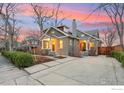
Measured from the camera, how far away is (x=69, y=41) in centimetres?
261

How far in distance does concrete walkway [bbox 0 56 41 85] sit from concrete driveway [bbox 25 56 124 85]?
0.21 feet

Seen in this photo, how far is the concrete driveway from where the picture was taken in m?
2.37

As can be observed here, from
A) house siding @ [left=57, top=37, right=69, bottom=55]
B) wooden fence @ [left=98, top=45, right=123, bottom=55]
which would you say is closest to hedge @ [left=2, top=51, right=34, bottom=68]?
house siding @ [left=57, top=37, right=69, bottom=55]

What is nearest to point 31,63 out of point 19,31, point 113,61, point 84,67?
point 19,31

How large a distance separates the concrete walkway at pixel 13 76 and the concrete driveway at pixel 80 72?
0.06 meters

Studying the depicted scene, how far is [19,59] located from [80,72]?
2.79ft

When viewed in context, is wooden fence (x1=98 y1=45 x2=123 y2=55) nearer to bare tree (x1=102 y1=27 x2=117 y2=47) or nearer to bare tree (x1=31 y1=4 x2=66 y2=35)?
bare tree (x1=102 y1=27 x2=117 y2=47)

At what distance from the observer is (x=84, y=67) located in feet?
8.28

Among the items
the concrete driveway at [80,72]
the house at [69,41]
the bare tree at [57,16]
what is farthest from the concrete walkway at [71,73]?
the bare tree at [57,16]

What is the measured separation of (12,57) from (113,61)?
1284 mm

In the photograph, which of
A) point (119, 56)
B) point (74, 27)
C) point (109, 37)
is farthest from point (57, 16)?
point (119, 56)

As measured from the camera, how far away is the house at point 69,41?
255 centimetres

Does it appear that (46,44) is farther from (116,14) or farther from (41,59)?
(116,14)

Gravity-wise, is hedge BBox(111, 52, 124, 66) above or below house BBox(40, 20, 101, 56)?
below
